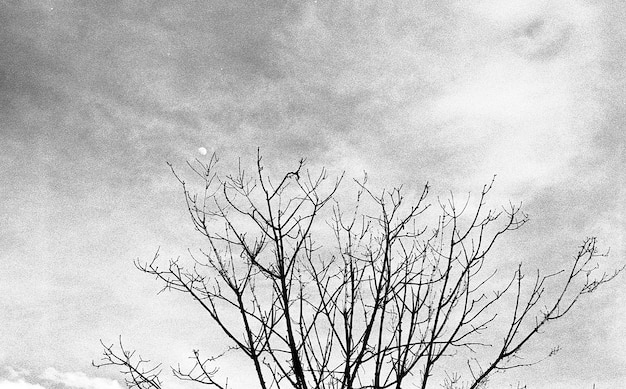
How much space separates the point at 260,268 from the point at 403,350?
1176 mm

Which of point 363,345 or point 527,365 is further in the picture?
point 527,365

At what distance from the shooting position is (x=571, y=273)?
4.04 metres

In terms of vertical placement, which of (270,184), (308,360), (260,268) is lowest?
(308,360)

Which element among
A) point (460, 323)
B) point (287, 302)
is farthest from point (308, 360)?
point (460, 323)

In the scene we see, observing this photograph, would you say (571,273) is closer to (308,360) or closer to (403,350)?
(403,350)

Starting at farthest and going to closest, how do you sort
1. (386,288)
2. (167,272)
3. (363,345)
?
(167,272)
(386,288)
(363,345)

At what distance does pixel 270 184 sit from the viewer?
4.36 meters

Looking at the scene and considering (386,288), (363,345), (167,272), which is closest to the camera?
(363,345)

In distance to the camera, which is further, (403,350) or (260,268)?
(260,268)

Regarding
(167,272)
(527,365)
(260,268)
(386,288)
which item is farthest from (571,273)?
(167,272)

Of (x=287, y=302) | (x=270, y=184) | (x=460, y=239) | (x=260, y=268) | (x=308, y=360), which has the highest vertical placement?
(x=270, y=184)

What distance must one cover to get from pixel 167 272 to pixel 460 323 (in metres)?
2.24

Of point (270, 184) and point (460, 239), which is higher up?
point (270, 184)

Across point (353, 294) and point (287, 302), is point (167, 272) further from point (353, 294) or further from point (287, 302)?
point (353, 294)
